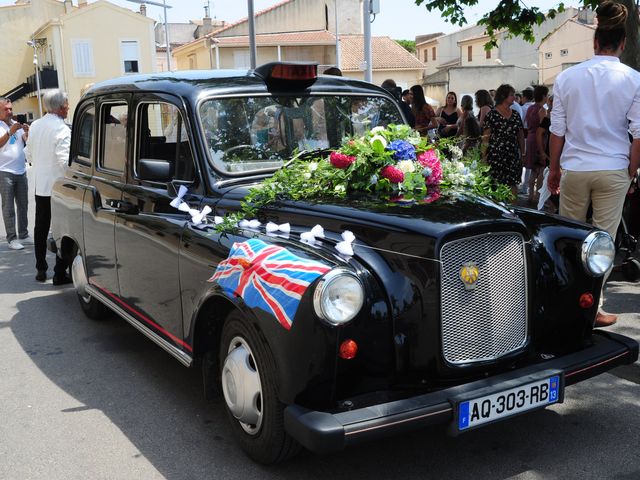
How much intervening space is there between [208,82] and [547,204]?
6933 millimetres

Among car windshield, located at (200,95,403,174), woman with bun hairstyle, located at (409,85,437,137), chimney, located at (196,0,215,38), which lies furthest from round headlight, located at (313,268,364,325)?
chimney, located at (196,0,215,38)

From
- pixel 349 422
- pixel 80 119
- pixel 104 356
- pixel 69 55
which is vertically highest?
pixel 69 55

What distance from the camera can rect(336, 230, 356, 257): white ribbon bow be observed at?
340cm

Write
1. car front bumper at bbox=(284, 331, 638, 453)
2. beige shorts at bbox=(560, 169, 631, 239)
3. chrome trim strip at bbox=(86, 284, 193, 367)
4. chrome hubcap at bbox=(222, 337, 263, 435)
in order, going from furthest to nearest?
beige shorts at bbox=(560, 169, 631, 239)
chrome trim strip at bbox=(86, 284, 193, 367)
chrome hubcap at bbox=(222, 337, 263, 435)
car front bumper at bbox=(284, 331, 638, 453)

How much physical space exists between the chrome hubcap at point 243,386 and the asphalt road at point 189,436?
28cm

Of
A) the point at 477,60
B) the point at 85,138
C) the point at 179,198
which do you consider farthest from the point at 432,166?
the point at 477,60

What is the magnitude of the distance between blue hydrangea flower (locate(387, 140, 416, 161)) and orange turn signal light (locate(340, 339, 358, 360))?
1372mm

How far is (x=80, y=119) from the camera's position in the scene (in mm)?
6312

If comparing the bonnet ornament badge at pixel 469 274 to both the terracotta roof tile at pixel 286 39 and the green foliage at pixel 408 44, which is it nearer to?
the terracotta roof tile at pixel 286 39

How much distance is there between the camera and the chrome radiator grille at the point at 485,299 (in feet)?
11.1

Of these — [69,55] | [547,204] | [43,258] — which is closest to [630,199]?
[547,204]

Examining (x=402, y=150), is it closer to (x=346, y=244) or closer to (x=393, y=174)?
(x=393, y=174)

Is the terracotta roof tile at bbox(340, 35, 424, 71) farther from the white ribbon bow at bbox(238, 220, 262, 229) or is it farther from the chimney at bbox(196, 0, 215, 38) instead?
the white ribbon bow at bbox(238, 220, 262, 229)

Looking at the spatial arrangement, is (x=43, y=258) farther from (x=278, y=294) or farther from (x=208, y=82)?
(x=278, y=294)
